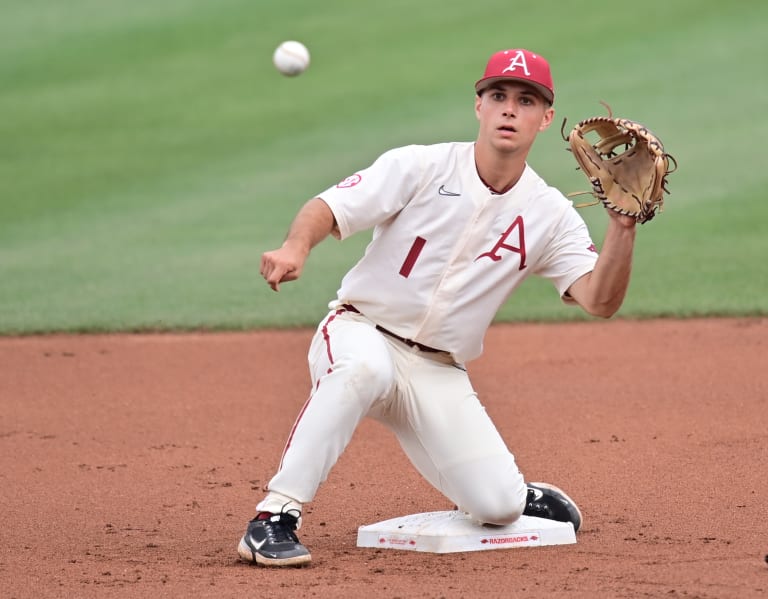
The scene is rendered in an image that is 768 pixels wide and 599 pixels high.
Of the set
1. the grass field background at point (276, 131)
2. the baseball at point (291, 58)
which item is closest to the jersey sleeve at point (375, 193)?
the grass field background at point (276, 131)

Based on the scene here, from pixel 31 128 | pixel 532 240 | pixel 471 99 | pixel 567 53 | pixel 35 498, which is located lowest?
pixel 35 498

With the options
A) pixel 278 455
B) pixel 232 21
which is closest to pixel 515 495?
pixel 278 455

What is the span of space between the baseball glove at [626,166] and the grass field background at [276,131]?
5.09 meters

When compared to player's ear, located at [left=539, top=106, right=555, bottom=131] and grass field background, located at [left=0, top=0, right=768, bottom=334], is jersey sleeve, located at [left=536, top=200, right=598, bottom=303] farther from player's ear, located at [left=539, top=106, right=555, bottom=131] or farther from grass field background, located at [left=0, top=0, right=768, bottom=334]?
grass field background, located at [left=0, top=0, right=768, bottom=334]

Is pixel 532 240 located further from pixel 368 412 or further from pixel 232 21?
pixel 232 21

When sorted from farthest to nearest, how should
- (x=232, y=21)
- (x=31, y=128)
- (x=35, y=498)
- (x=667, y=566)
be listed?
(x=232, y=21) → (x=31, y=128) → (x=35, y=498) → (x=667, y=566)

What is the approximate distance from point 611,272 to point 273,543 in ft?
4.92

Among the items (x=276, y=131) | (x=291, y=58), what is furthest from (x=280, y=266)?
(x=276, y=131)

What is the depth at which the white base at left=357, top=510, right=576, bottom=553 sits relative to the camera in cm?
455

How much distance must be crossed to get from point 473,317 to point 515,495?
26.5 inches

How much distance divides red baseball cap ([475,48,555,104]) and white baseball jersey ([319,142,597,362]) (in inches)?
12.8

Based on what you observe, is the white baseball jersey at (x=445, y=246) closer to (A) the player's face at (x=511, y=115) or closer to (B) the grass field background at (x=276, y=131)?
(A) the player's face at (x=511, y=115)

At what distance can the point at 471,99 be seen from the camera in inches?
636

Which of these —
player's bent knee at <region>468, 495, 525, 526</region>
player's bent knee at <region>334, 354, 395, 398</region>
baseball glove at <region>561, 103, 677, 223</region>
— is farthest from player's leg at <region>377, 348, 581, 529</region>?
baseball glove at <region>561, 103, 677, 223</region>
